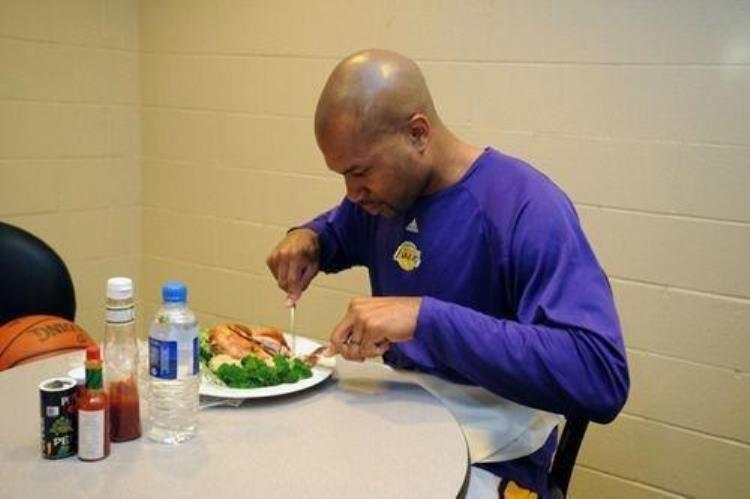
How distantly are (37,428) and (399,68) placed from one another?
0.94 meters

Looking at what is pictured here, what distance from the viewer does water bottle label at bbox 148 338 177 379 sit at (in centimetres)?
119

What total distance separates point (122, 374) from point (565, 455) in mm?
892

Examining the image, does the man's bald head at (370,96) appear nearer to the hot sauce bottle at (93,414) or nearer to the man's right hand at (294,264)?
the man's right hand at (294,264)

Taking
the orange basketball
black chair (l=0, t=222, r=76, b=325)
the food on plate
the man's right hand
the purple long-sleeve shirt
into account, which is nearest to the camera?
the purple long-sleeve shirt

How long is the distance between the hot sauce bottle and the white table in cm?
3

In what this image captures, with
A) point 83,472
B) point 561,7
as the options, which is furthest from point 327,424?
point 561,7

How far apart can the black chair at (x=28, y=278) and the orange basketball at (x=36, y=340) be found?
1.01 feet

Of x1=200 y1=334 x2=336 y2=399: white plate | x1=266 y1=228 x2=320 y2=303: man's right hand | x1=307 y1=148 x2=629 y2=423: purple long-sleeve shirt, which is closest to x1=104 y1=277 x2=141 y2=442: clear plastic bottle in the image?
x1=200 y1=334 x2=336 y2=399: white plate

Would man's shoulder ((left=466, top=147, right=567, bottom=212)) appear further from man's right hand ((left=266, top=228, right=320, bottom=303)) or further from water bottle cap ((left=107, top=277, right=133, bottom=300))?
water bottle cap ((left=107, top=277, right=133, bottom=300))

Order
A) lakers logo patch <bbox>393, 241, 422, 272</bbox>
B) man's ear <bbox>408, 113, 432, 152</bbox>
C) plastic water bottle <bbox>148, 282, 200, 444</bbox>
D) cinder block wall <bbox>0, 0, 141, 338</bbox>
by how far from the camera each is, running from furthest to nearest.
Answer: cinder block wall <bbox>0, 0, 141, 338</bbox>
lakers logo patch <bbox>393, 241, 422, 272</bbox>
man's ear <bbox>408, 113, 432, 152</bbox>
plastic water bottle <bbox>148, 282, 200, 444</bbox>

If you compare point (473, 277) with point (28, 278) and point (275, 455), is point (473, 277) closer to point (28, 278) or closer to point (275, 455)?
point (275, 455)

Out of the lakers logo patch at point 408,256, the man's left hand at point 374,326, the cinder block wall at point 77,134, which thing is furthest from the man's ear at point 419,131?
the cinder block wall at point 77,134

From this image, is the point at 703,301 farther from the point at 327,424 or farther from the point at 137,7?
the point at 137,7

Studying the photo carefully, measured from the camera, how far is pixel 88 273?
10.6 feet
